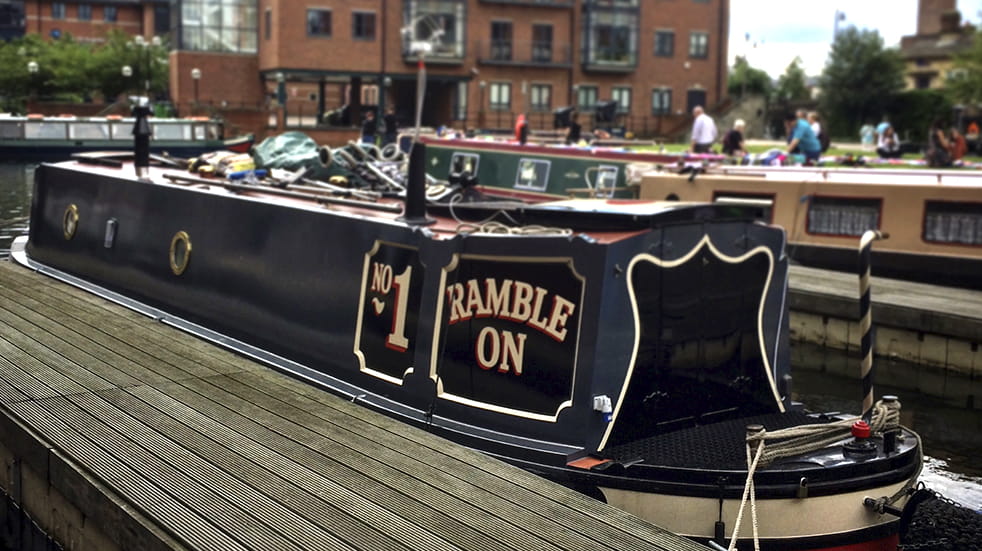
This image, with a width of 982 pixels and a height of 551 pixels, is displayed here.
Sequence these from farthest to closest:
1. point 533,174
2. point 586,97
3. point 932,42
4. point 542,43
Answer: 1. point 932,42
2. point 586,97
3. point 542,43
4. point 533,174

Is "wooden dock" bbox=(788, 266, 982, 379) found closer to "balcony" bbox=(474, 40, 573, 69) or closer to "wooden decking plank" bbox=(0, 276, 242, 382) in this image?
"wooden decking plank" bbox=(0, 276, 242, 382)

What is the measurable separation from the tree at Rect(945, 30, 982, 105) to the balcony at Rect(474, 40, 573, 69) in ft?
55.3

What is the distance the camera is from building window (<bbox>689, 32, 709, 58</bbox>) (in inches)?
2212

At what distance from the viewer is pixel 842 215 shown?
15922mm

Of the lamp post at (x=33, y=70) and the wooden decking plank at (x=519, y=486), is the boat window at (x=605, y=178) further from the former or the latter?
the lamp post at (x=33, y=70)

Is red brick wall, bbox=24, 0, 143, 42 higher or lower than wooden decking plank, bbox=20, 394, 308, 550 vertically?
higher

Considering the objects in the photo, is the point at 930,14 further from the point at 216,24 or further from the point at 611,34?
the point at 216,24

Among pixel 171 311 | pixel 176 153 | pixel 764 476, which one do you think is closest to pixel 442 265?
pixel 764 476

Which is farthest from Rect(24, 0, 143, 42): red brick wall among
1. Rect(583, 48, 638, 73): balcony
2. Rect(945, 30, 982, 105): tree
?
Rect(945, 30, 982, 105): tree

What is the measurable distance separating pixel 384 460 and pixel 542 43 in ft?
162

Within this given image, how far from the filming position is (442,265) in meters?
6.73

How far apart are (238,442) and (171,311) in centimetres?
387

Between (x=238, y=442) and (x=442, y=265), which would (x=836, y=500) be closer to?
(x=442, y=265)

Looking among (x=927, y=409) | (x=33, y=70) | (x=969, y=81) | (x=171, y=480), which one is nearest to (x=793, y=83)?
(x=969, y=81)
